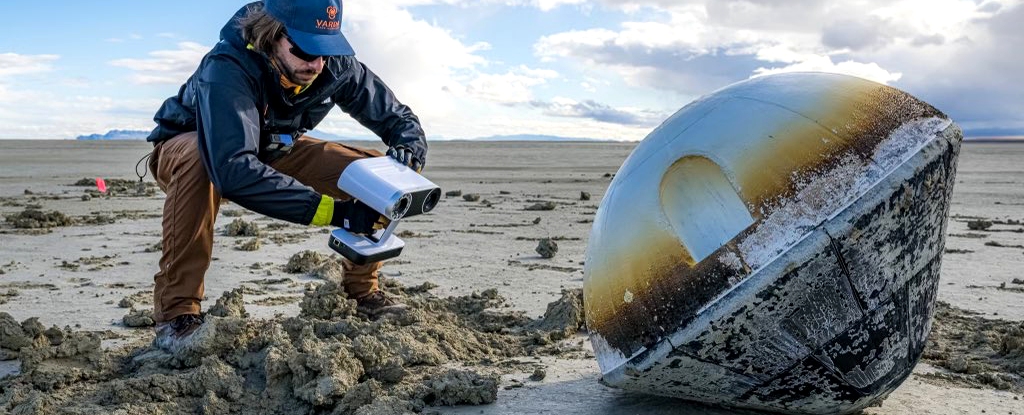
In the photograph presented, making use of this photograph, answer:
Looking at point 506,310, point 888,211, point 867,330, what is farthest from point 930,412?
point 506,310

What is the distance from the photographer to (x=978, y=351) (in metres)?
4.07

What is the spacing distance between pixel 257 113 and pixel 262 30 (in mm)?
351

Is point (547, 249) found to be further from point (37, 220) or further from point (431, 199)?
point (37, 220)

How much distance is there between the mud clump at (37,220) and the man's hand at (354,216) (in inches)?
243

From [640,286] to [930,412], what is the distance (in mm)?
1248

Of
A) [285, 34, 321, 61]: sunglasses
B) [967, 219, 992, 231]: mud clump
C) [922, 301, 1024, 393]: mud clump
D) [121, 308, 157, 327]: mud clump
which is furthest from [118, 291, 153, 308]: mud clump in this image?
[967, 219, 992, 231]: mud clump

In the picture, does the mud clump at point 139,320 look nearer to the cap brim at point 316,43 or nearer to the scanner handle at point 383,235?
the scanner handle at point 383,235

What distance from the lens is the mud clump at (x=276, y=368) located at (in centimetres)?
328

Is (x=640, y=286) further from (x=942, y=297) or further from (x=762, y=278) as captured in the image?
(x=942, y=297)

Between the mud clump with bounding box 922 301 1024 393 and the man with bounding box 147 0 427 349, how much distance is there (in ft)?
8.01

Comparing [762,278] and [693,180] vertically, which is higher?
[693,180]

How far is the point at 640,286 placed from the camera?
9.15 feet

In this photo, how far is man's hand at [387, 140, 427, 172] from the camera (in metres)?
4.18

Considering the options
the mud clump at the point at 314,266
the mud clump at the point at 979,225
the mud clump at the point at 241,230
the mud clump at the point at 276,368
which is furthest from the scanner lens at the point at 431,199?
the mud clump at the point at 979,225
